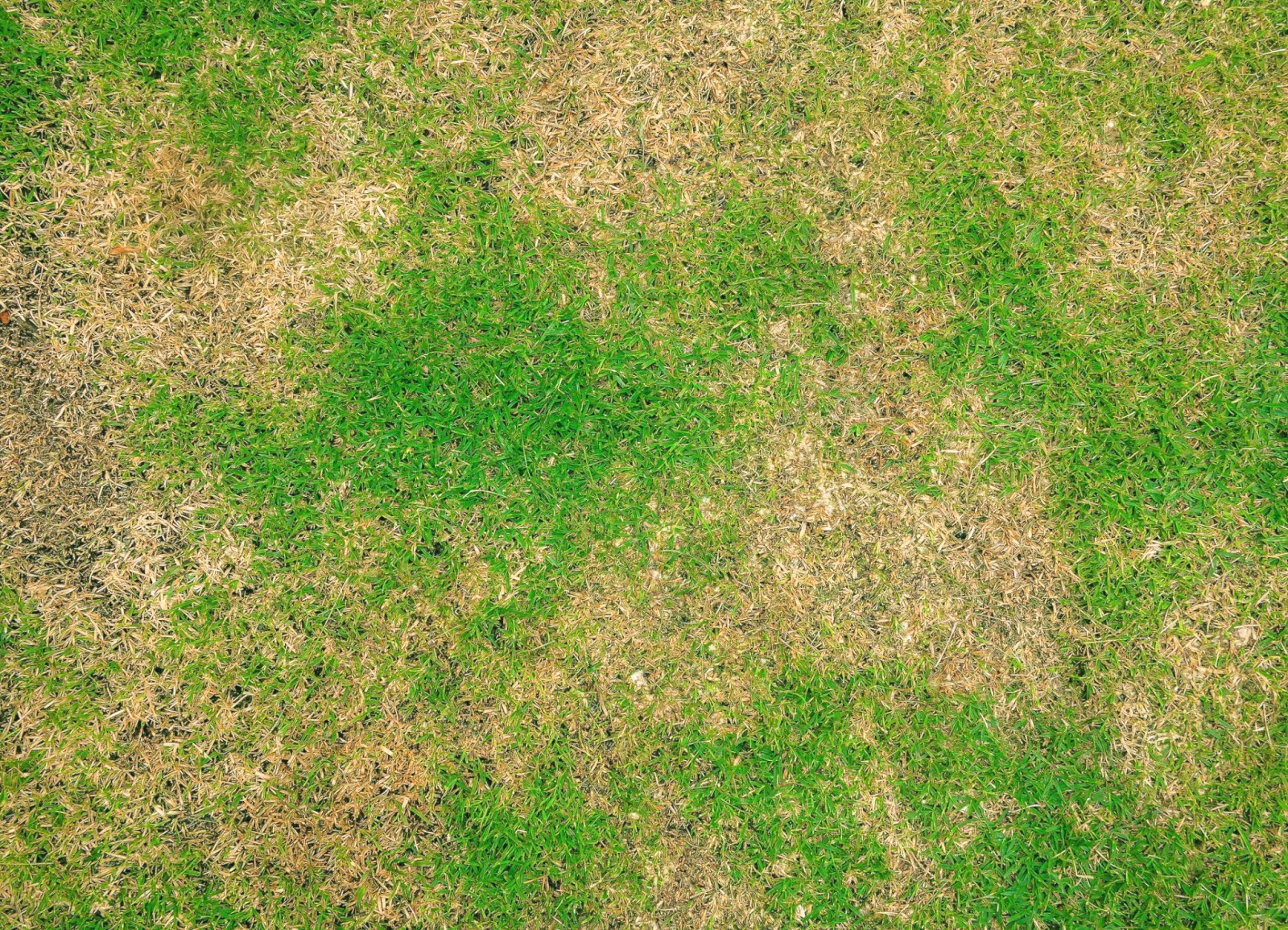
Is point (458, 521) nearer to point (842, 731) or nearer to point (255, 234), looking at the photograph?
point (255, 234)

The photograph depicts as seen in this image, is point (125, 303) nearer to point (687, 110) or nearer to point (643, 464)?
point (643, 464)

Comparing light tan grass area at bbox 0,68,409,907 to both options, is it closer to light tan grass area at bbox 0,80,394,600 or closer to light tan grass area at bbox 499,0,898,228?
light tan grass area at bbox 0,80,394,600

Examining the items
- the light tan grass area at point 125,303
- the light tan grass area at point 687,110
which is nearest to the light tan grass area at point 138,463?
the light tan grass area at point 125,303

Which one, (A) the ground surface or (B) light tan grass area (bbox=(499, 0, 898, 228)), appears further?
(B) light tan grass area (bbox=(499, 0, 898, 228))

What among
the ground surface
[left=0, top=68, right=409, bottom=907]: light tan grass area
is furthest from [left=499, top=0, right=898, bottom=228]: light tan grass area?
[left=0, top=68, right=409, bottom=907]: light tan grass area

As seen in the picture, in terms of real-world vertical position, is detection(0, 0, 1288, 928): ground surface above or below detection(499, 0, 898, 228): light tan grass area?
below

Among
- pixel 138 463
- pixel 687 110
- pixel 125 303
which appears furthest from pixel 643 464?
pixel 125 303

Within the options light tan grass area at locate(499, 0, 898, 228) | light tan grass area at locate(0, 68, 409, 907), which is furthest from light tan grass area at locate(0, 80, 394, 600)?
light tan grass area at locate(499, 0, 898, 228)

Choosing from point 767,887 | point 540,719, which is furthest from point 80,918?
point 767,887

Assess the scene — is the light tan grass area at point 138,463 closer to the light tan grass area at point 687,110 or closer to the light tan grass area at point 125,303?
the light tan grass area at point 125,303
